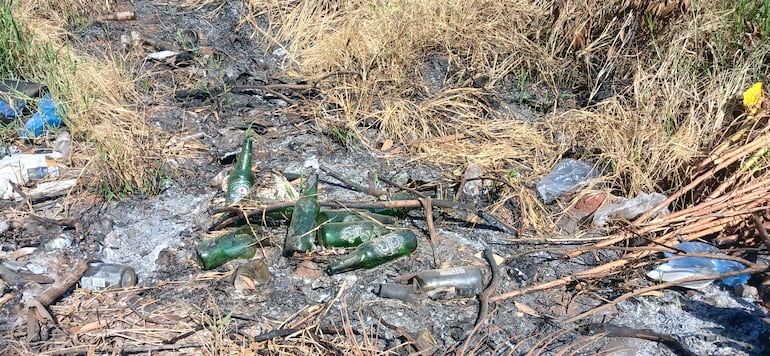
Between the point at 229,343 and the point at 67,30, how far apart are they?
3395mm

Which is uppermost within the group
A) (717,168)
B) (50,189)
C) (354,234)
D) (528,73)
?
(717,168)

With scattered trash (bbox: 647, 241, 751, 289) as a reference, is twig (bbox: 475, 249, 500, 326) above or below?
below

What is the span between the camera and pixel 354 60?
168 inches

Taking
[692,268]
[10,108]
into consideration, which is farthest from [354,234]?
[10,108]

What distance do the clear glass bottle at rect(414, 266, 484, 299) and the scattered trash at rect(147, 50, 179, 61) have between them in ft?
9.20

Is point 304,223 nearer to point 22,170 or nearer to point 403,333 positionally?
point 403,333

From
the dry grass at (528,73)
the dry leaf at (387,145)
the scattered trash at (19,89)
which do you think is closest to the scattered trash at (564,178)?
the dry grass at (528,73)

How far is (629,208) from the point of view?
306 centimetres

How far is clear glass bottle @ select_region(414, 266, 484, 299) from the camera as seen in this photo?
104 inches

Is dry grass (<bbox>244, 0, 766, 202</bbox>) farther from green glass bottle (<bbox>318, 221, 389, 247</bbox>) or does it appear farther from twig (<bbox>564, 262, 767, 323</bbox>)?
green glass bottle (<bbox>318, 221, 389, 247</bbox>)

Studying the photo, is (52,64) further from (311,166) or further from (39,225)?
(311,166)

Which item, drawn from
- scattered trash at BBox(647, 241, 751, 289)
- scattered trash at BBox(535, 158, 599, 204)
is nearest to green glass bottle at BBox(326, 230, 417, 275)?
scattered trash at BBox(535, 158, 599, 204)

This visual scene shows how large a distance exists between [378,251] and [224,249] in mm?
647

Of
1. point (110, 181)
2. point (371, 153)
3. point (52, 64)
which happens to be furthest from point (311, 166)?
point (52, 64)
